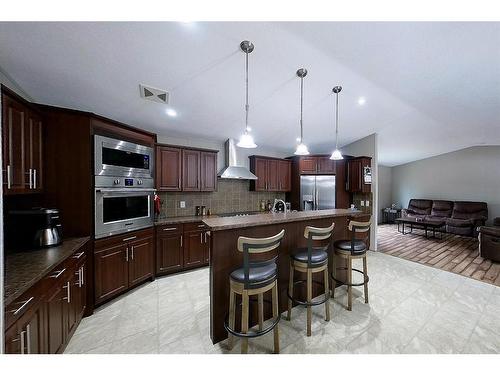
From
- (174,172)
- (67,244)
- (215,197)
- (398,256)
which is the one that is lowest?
(398,256)

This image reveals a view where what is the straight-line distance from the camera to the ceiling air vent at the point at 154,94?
2314 millimetres

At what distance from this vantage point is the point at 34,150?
183 cm

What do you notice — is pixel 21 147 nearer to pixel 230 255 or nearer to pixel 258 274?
pixel 230 255

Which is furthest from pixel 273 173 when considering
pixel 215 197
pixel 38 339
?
pixel 38 339

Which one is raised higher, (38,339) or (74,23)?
(74,23)

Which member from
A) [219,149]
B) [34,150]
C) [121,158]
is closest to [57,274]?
[34,150]

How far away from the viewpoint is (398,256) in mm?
4105

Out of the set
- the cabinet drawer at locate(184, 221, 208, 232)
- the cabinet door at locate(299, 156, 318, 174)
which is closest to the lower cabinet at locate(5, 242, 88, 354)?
the cabinet drawer at locate(184, 221, 208, 232)

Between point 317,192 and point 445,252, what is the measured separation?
3039 mm

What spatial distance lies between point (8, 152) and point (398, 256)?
583cm

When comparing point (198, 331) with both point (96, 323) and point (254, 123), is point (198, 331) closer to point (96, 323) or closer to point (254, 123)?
point (96, 323)

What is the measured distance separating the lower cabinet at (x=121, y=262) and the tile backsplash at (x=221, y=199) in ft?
2.91

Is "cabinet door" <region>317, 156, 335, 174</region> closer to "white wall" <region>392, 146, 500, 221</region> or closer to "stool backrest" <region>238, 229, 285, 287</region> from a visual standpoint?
"stool backrest" <region>238, 229, 285, 287</region>
